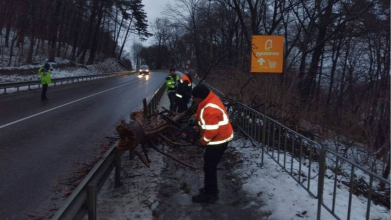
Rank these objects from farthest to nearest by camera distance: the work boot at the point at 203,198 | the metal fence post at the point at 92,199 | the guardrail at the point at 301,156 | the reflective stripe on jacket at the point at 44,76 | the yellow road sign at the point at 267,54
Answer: the reflective stripe on jacket at the point at 44,76 < the yellow road sign at the point at 267,54 < the work boot at the point at 203,198 < the guardrail at the point at 301,156 < the metal fence post at the point at 92,199

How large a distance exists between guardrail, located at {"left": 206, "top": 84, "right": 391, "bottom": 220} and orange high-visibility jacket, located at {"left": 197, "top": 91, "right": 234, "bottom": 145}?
3.91ft

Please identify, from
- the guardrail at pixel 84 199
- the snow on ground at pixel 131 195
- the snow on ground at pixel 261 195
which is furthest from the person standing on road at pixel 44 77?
the guardrail at pixel 84 199

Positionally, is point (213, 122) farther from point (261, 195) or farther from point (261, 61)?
point (261, 61)

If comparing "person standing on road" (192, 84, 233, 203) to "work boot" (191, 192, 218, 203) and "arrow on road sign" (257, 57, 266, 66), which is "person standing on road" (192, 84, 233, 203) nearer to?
"work boot" (191, 192, 218, 203)

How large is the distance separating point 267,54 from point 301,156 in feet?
28.9

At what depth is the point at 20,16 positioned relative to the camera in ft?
108

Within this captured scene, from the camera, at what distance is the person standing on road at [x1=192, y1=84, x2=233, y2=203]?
552cm

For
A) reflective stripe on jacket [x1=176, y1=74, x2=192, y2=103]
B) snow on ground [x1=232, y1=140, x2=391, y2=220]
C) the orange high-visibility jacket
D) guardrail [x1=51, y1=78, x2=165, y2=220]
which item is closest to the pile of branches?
guardrail [x1=51, y1=78, x2=165, y2=220]

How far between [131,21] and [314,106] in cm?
6366

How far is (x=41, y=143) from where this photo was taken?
28.8 feet

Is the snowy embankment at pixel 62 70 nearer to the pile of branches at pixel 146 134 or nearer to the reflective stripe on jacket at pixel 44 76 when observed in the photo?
the reflective stripe on jacket at pixel 44 76

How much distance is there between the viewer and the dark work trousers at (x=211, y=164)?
5.75 metres

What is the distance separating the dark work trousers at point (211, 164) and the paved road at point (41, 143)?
236 centimetres

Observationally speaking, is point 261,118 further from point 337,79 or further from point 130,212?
point 337,79
